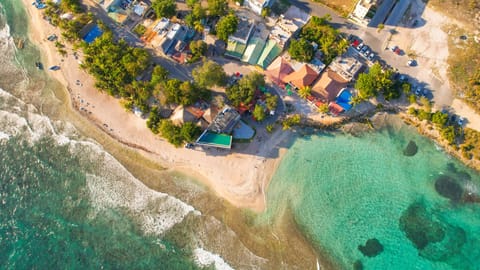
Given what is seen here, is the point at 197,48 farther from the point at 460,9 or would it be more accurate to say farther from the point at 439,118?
the point at 460,9

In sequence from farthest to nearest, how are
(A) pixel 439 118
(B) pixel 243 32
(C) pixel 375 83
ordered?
(B) pixel 243 32 < (C) pixel 375 83 < (A) pixel 439 118

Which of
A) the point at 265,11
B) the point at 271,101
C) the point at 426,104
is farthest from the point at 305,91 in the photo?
the point at 426,104

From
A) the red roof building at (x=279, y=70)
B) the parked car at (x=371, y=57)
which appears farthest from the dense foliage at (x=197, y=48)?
the parked car at (x=371, y=57)

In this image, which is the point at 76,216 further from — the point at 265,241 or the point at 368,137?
the point at 368,137

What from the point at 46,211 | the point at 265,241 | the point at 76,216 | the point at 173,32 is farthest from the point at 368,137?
the point at 46,211

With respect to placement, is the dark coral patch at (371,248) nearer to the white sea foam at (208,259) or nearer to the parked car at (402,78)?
the white sea foam at (208,259)

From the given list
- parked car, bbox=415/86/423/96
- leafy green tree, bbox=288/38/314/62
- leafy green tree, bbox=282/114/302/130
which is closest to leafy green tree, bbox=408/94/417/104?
parked car, bbox=415/86/423/96
